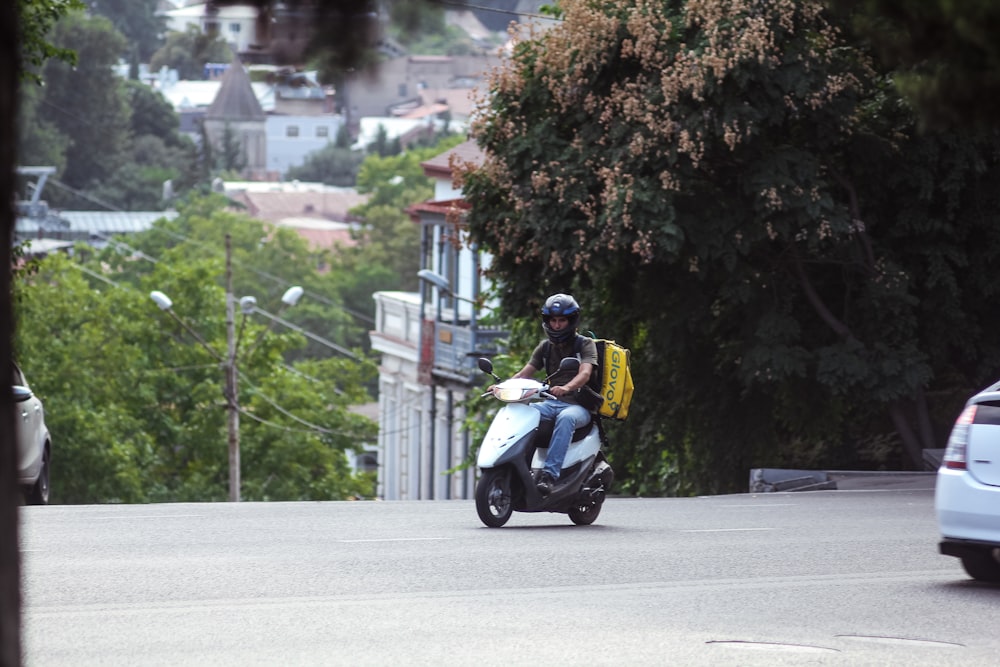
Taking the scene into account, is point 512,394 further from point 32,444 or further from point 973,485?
point 32,444

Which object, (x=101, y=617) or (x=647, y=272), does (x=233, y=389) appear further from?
(x=101, y=617)

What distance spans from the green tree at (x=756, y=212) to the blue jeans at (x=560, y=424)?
7.19m

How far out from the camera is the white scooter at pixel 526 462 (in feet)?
48.3

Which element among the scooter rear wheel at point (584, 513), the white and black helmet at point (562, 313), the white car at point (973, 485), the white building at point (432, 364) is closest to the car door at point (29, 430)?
the white and black helmet at point (562, 313)

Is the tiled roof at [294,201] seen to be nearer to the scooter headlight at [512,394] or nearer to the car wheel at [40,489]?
the car wheel at [40,489]

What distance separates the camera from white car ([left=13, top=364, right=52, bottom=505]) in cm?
1670

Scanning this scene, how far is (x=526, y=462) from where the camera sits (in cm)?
1478

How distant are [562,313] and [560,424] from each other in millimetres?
818

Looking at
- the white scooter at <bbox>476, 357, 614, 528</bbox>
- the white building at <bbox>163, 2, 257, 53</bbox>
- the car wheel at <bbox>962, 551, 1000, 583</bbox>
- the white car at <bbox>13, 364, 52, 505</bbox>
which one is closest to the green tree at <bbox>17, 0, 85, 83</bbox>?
the white car at <bbox>13, 364, 52, 505</bbox>

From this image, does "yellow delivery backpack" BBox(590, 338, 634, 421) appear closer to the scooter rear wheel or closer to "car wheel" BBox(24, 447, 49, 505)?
the scooter rear wheel

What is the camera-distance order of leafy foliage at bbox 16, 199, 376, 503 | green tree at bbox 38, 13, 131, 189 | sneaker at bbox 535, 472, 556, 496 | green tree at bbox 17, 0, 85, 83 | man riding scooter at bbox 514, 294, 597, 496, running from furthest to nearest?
green tree at bbox 38, 13, 131, 189 < leafy foliage at bbox 16, 199, 376, 503 < green tree at bbox 17, 0, 85, 83 < man riding scooter at bbox 514, 294, 597, 496 < sneaker at bbox 535, 472, 556, 496

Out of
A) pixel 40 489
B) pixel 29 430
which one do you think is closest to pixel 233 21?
pixel 29 430

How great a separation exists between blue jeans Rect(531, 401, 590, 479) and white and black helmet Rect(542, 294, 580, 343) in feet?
1.63

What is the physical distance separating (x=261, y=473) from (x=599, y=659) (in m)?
46.0
